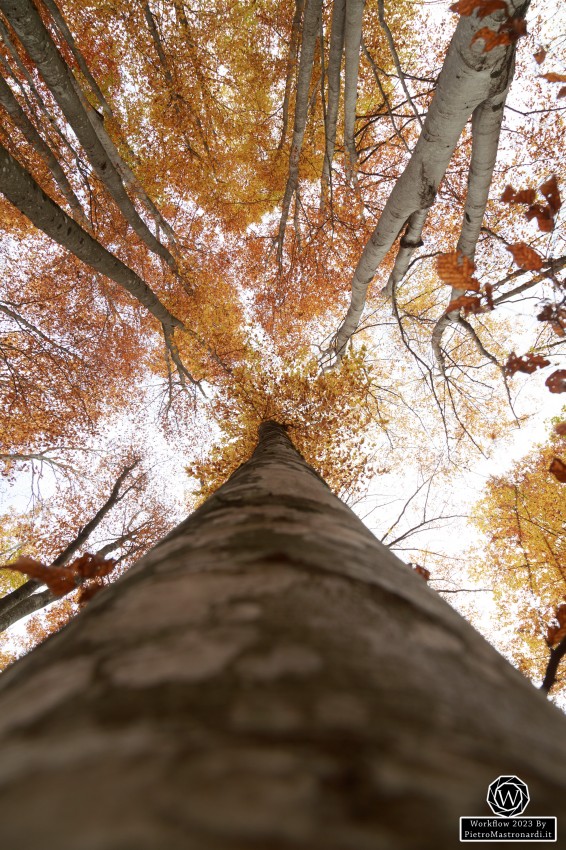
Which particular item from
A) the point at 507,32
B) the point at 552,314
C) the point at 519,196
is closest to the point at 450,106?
the point at 507,32

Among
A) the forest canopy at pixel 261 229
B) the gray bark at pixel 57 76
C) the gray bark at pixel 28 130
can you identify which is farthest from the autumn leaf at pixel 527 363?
the gray bark at pixel 28 130

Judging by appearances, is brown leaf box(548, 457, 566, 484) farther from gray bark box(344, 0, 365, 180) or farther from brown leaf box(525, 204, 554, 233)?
gray bark box(344, 0, 365, 180)

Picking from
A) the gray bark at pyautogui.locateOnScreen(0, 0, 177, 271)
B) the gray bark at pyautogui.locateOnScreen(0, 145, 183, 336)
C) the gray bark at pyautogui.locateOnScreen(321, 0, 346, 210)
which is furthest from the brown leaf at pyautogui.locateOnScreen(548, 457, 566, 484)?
the gray bark at pyautogui.locateOnScreen(0, 0, 177, 271)

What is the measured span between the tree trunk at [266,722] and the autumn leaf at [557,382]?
1793 millimetres

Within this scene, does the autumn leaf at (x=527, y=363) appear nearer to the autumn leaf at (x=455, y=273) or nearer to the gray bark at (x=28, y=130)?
the autumn leaf at (x=455, y=273)

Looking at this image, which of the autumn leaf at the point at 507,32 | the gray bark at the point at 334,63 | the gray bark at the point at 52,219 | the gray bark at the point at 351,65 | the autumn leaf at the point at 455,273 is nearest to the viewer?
the autumn leaf at the point at 507,32

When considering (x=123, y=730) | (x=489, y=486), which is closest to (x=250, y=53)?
(x=123, y=730)

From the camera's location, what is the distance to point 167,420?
9.49 meters

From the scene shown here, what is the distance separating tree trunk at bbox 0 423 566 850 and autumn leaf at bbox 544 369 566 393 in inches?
70.6

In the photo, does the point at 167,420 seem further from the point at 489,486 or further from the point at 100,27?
the point at 489,486

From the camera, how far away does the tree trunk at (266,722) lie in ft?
0.91

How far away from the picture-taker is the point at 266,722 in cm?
36

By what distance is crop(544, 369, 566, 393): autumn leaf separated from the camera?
201 centimetres

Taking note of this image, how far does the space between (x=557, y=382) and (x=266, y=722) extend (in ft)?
7.69
